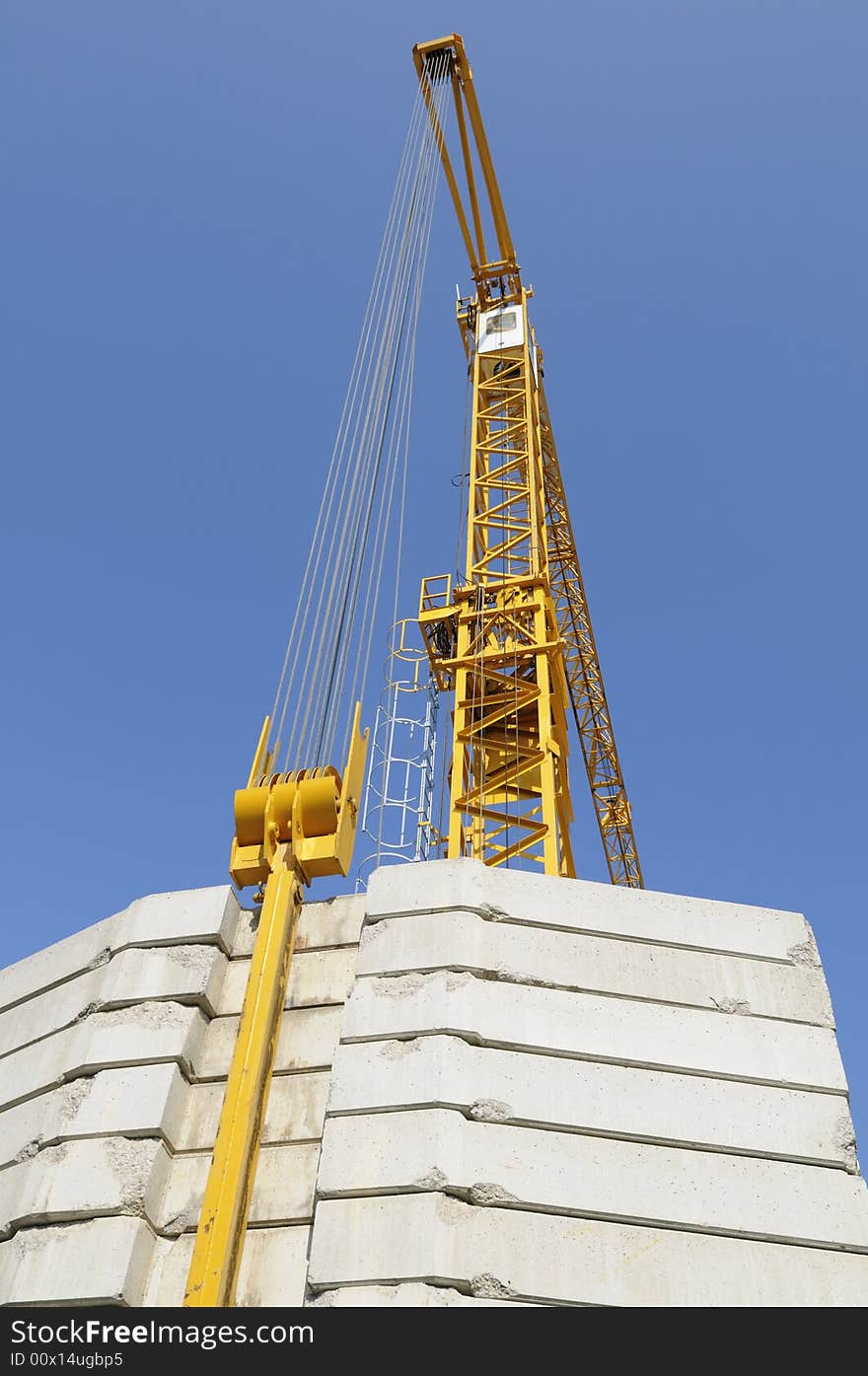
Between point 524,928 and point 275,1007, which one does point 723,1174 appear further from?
point 275,1007

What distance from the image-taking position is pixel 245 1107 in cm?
724

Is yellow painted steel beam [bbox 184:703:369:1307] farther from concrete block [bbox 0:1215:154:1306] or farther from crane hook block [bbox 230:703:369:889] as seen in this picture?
concrete block [bbox 0:1215:154:1306]

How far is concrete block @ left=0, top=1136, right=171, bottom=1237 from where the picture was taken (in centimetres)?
692

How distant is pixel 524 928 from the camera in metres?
7.91

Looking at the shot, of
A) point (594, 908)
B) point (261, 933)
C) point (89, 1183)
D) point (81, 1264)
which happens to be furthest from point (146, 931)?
point (594, 908)

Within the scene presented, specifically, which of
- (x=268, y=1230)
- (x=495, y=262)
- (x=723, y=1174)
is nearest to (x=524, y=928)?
(x=723, y=1174)

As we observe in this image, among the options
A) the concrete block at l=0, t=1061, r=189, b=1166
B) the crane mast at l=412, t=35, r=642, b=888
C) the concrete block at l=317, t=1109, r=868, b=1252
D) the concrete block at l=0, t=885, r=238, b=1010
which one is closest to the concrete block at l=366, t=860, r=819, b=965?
the concrete block at l=0, t=885, r=238, b=1010

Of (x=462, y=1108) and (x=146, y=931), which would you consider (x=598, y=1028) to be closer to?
(x=462, y=1108)

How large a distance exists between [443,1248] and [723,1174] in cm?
184

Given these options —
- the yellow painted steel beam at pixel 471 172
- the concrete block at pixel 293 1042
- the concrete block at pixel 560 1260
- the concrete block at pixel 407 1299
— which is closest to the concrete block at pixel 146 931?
the concrete block at pixel 293 1042

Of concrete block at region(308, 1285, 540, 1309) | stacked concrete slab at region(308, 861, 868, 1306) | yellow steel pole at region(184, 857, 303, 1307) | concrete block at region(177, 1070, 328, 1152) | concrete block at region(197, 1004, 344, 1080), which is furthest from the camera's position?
concrete block at region(197, 1004, 344, 1080)

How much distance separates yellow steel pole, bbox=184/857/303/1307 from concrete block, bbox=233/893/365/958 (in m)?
0.10

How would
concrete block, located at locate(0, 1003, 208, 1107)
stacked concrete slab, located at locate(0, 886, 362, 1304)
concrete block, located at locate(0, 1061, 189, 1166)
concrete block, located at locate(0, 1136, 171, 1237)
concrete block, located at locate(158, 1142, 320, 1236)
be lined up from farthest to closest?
concrete block, located at locate(0, 1003, 208, 1107), concrete block, located at locate(0, 1061, 189, 1166), concrete block, located at locate(158, 1142, 320, 1236), concrete block, located at locate(0, 1136, 171, 1237), stacked concrete slab, located at locate(0, 886, 362, 1304)

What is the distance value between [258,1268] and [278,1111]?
0.99 metres
